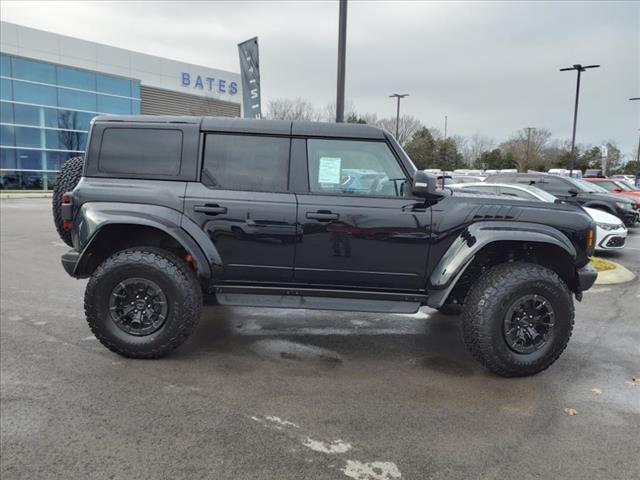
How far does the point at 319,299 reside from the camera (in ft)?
14.1

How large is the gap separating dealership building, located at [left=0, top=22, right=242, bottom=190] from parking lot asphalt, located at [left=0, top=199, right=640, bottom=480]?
1142 inches

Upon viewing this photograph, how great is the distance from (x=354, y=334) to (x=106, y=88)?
1351 inches

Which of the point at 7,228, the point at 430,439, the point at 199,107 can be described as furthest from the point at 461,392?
the point at 199,107

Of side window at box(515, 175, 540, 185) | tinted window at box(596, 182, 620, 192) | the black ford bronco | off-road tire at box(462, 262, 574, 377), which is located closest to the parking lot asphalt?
off-road tire at box(462, 262, 574, 377)

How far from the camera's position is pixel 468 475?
2711mm

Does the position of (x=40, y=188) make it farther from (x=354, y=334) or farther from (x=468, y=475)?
(x=468, y=475)

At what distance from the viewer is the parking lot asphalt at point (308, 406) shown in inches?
110

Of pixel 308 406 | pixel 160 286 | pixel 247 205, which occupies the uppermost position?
pixel 247 205

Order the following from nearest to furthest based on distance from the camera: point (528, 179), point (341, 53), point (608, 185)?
point (341, 53)
point (528, 179)
point (608, 185)

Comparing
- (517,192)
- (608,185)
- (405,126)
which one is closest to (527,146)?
(405,126)

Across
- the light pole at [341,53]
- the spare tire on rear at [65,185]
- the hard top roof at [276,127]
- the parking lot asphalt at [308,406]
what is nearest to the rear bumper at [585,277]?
the parking lot asphalt at [308,406]

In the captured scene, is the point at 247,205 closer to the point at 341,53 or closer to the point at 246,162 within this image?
the point at 246,162

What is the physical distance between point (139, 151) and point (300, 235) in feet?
5.28

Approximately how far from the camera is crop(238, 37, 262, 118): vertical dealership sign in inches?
408
